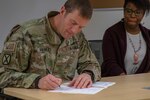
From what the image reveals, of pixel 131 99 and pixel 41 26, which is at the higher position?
pixel 41 26

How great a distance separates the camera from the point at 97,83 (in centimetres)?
234

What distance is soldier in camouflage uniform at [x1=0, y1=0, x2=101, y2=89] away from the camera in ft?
6.97

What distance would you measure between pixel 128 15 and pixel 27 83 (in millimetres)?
1342

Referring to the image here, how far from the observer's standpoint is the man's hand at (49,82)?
2033 millimetres

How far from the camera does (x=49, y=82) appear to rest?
2039 mm

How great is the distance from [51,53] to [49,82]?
31 centimetres

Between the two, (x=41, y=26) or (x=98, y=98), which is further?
(x=41, y=26)

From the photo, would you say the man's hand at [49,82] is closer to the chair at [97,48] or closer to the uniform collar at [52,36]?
the uniform collar at [52,36]

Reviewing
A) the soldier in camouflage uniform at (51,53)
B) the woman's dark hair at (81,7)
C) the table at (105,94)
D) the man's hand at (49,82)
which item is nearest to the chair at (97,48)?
the soldier in camouflage uniform at (51,53)

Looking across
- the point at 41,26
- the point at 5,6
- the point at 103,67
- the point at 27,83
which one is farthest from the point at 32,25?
the point at 5,6

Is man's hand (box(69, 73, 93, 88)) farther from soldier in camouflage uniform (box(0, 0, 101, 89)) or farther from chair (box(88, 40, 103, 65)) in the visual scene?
chair (box(88, 40, 103, 65))

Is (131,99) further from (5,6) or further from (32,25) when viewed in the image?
(5,6)

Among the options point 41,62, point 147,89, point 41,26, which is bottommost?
point 147,89

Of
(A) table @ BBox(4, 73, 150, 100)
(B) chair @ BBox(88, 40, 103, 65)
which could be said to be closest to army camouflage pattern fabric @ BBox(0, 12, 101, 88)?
(A) table @ BBox(4, 73, 150, 100)
